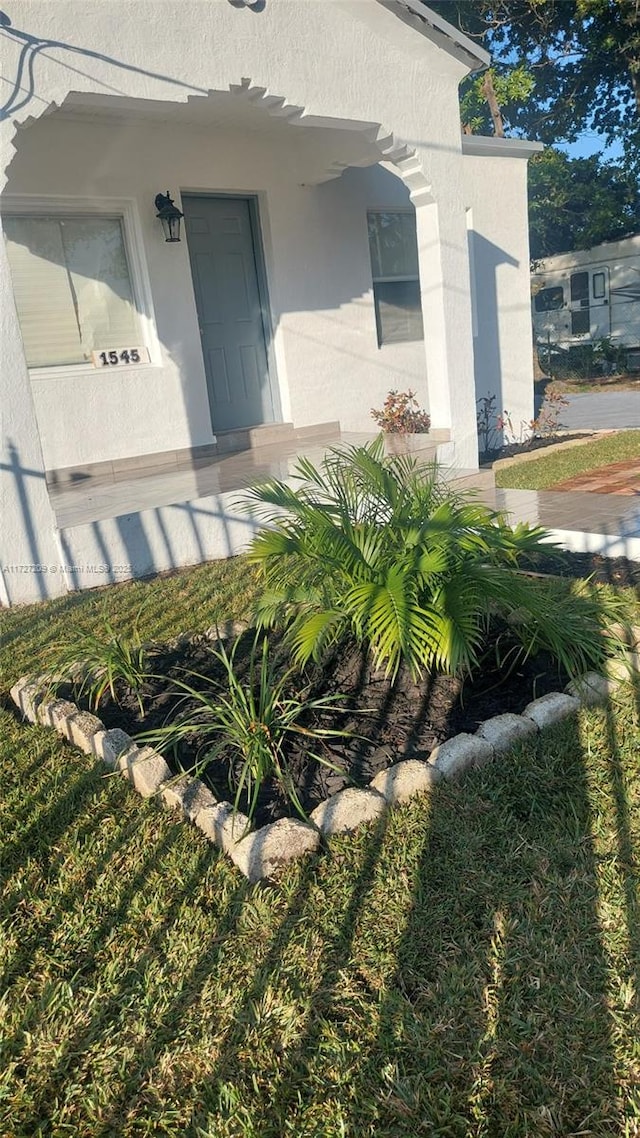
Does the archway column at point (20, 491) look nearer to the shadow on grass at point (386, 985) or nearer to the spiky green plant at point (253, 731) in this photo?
the spiky green plant at point (253, 731)

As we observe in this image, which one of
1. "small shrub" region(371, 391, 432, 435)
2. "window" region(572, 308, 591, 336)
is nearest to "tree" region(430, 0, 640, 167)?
"window" region(572, 308, 591, 336)

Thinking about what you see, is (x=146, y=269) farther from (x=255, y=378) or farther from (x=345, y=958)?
(x=345, y=958)

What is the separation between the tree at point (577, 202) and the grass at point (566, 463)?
1785 centimetres

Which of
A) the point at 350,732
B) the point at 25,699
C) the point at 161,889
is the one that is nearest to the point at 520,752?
the point at 350,732

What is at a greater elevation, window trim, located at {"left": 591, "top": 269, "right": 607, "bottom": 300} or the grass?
window trim, located at {"left": 591, "top": 269, "right": 607, "bottom": 300}

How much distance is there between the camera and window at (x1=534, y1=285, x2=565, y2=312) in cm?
2569

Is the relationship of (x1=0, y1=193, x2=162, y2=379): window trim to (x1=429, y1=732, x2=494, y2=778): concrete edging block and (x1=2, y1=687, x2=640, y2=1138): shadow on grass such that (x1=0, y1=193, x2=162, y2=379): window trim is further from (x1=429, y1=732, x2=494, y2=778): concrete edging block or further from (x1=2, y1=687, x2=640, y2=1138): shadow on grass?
(x1=2, y1=687, x2=640, y2=1138): shadow on grass

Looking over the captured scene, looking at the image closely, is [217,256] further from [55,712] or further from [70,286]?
[55,712]

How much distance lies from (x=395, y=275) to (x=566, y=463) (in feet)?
10.7

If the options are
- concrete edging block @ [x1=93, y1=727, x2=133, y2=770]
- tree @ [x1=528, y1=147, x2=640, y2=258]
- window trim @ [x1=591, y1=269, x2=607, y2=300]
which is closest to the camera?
concrete edging block @ [x1=93, y1=727, x2=133, y2=770]

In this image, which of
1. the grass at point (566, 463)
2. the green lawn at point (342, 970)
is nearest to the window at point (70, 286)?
the grass at point (566, 463)

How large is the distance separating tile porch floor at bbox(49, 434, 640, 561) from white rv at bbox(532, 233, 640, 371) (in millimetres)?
17179

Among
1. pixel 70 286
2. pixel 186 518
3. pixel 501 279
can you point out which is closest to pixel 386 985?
pixel 186 518

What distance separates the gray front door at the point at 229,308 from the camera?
26.5ft
